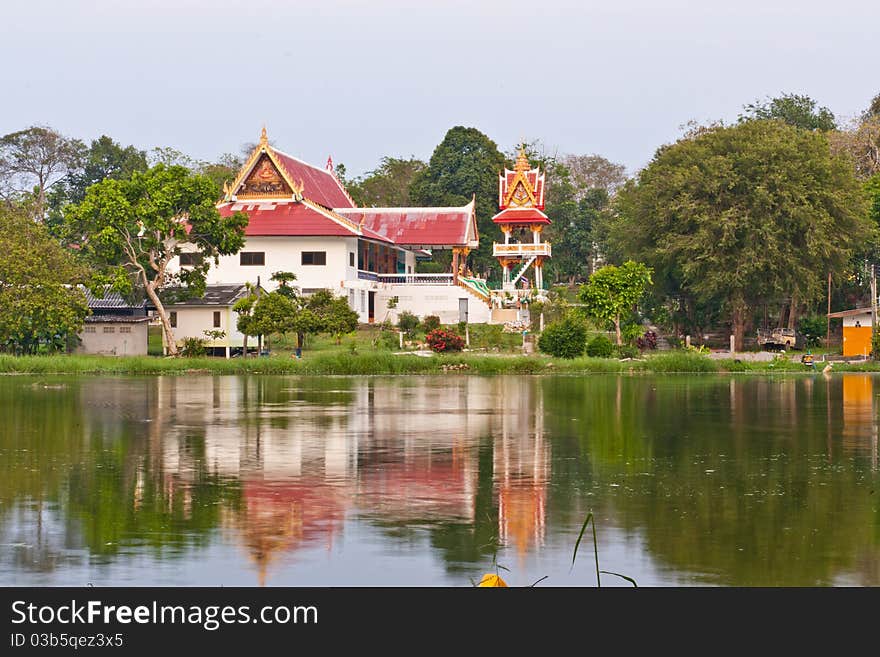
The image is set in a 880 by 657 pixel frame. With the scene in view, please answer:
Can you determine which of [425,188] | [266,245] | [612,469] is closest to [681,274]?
[266,245]

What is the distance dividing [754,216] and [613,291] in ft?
24.5

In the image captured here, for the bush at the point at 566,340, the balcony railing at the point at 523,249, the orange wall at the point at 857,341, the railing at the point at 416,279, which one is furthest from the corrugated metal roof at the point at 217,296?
the orange wall at the point at 857,341

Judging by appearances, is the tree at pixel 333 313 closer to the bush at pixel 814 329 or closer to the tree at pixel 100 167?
the bush at pixel 814 329

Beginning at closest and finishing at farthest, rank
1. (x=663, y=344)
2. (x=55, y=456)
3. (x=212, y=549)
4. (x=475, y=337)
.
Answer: (x=212, y=549)
(x=55, y=456)
(x=475, y=337)
(x=663, y=344)

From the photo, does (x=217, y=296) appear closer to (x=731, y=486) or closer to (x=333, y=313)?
(x=333, y=313)

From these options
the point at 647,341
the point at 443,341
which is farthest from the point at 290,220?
the point at 647,341

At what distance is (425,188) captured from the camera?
246ft

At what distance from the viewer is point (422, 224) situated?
65625 mm

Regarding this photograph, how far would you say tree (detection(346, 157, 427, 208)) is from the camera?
82062 millimetres

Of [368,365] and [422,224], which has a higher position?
[422,224]

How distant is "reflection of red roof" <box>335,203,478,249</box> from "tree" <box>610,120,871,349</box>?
12217 millimetres
